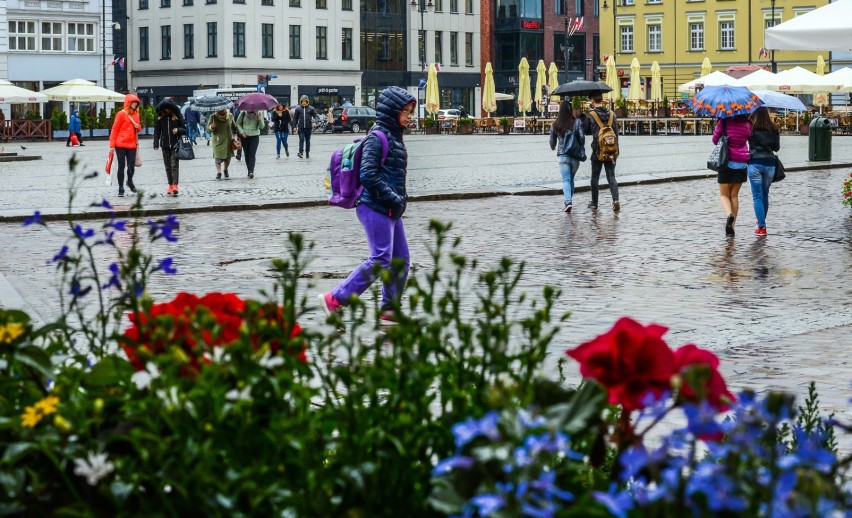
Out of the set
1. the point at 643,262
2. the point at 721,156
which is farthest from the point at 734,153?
the point at 643,262

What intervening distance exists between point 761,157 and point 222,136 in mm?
13950

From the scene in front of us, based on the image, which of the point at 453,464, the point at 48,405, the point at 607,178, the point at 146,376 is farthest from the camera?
the point at 607,178

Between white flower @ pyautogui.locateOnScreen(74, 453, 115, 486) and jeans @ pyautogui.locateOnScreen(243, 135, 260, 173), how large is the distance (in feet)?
86.0

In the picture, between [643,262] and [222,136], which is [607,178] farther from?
[222,136]

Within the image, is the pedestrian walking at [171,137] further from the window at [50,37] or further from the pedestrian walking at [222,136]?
the window at [50,37]

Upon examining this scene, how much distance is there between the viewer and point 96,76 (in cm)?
7606

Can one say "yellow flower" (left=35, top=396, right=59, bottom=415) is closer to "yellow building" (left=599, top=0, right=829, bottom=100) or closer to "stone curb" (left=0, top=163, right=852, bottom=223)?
"stone curb" (left=0, top=163, right=852, bottom=223)

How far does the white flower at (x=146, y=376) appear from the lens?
110 inches

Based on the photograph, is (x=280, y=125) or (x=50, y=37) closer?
(x=280, y=125)

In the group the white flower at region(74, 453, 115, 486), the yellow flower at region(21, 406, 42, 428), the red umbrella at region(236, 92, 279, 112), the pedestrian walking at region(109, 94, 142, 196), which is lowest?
the white flower at region(74, 453, 115, 486)

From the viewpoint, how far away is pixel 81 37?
Result: 245 ft

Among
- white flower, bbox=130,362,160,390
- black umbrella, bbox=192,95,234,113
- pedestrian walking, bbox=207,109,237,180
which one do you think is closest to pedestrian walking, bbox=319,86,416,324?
white flower, bbox=130,362,160,390

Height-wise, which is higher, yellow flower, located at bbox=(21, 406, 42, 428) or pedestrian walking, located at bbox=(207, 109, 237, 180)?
pedestrian walking, located at bbox=(207, 109, 237, 180)

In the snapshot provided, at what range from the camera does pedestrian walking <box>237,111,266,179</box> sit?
94.1 feet
